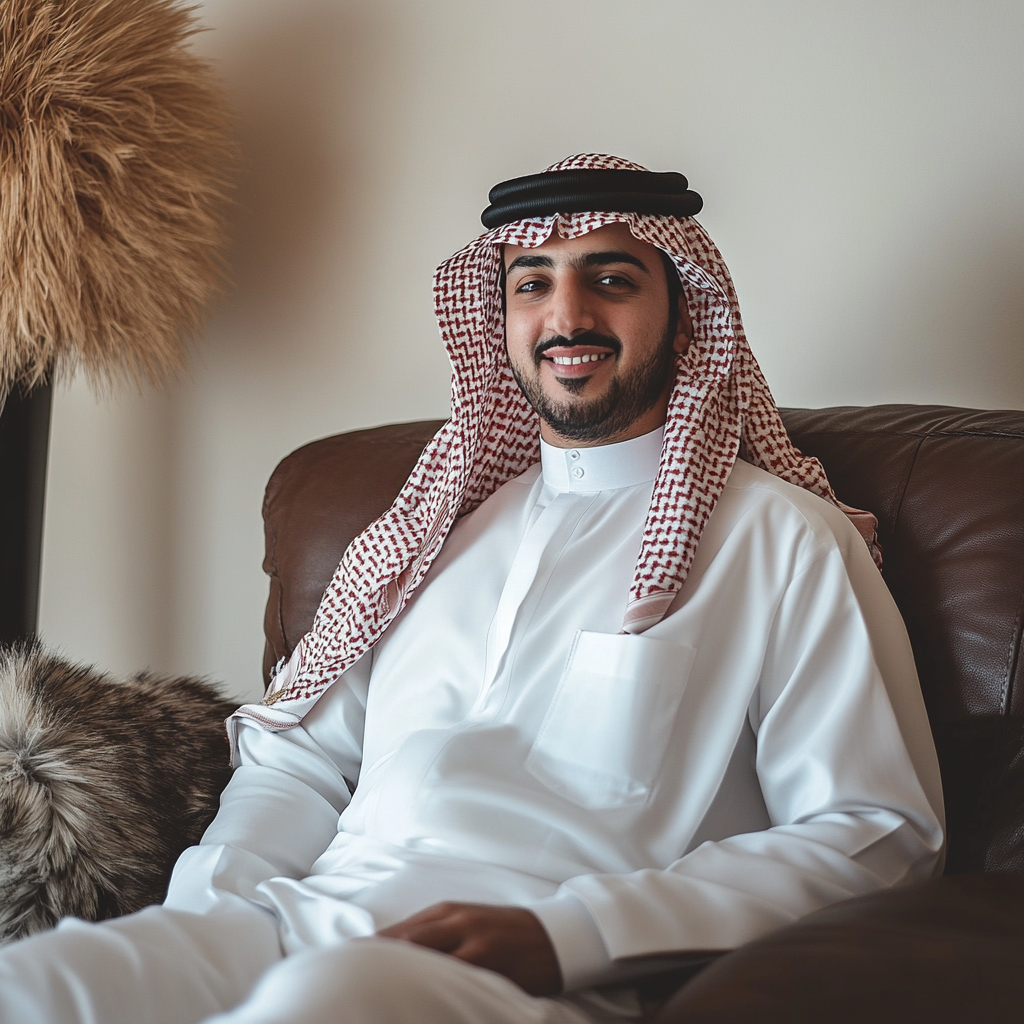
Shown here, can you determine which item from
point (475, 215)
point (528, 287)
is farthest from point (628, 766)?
point (475, 215)

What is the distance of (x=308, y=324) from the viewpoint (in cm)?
248

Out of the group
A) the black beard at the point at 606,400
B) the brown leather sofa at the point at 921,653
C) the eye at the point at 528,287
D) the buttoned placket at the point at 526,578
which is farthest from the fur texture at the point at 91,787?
the eye at the point at 528,287

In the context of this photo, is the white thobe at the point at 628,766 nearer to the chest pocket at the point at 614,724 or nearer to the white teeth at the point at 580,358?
the chest pocket at the point at 614,724

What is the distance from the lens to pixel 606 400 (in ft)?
5.14

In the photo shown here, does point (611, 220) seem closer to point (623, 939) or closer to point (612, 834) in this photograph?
point (612, 834)

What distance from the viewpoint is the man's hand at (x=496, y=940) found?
3.13ft

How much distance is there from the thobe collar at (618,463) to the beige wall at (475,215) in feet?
1.80

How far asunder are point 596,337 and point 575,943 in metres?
0.90

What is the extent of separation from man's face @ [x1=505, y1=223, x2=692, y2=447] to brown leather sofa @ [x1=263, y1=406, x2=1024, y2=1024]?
275 mm

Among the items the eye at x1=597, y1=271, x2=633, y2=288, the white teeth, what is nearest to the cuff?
the white teeth

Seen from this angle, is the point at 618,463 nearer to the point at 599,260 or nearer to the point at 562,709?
the point at 599,260

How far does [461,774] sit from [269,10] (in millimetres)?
2018

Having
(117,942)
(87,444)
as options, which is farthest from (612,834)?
(87,444)

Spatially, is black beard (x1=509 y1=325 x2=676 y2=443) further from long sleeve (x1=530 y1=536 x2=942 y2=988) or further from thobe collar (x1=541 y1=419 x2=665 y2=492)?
long sleeve (x1=530 y1=536 x2=942 y2=988)
